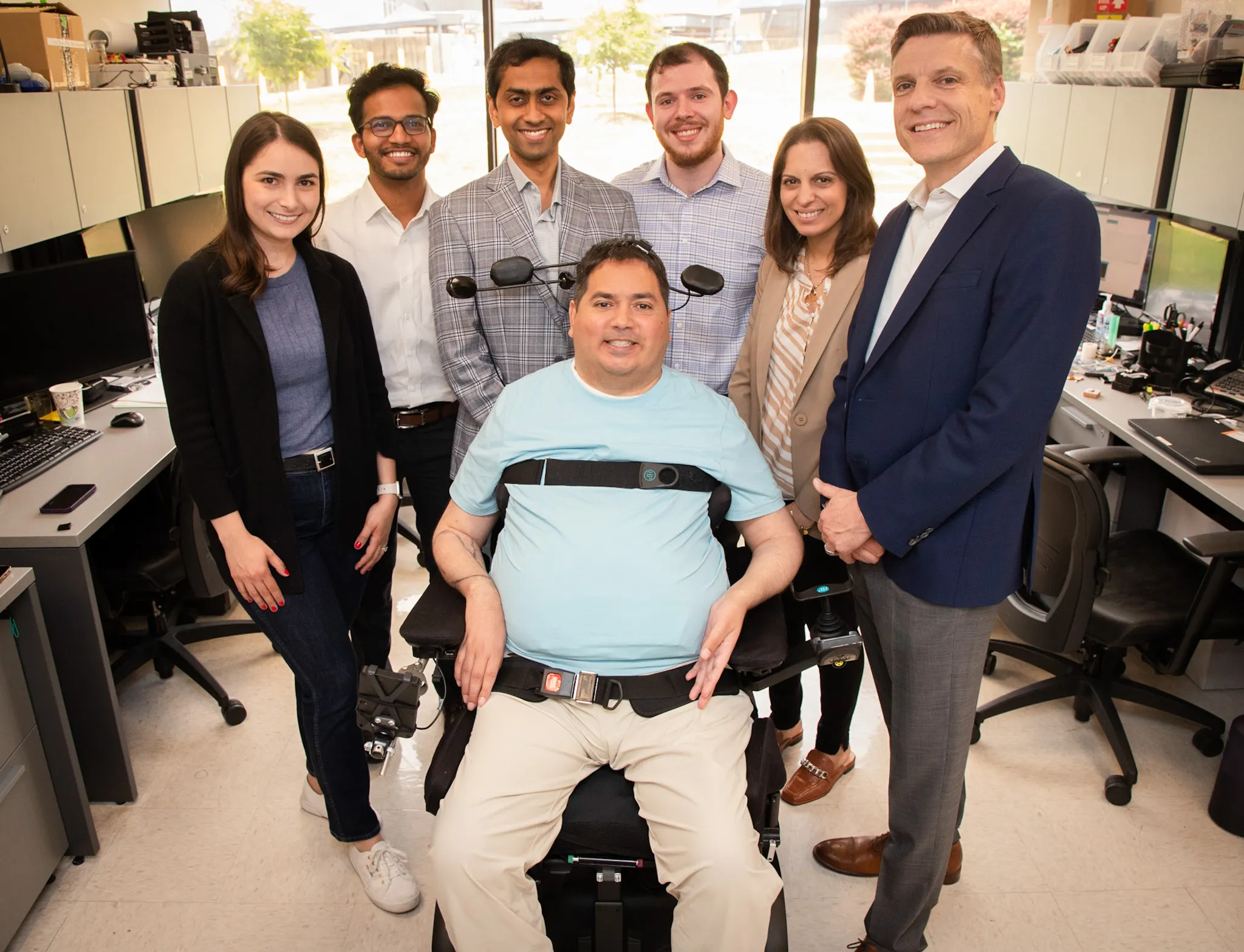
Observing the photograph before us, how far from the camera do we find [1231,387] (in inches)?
124

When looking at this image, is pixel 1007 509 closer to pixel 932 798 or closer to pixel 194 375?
pixel 932 798

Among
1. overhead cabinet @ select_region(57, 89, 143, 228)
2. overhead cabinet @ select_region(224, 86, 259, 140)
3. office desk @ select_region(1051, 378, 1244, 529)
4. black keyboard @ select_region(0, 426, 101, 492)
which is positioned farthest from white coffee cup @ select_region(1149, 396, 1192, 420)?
overhead cabinet @ select_region(224, 86, 259, 140)

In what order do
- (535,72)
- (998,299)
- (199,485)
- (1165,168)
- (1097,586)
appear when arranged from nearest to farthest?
(998,299) < (199,485) < (535,72) < (1097,586) < (1165,168)

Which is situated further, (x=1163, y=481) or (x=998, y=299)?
(x=1163, y=481)

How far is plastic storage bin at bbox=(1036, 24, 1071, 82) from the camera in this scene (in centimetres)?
437

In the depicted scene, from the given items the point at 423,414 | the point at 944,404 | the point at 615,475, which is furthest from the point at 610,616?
the point at 423,414

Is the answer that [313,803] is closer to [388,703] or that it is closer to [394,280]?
[388,703]

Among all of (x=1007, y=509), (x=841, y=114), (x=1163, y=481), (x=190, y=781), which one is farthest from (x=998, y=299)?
(x=841, y=114)

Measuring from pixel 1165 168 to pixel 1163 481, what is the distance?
3.78 ft

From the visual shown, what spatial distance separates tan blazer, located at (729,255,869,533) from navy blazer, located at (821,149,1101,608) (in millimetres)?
216

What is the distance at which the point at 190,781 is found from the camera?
2600 mm

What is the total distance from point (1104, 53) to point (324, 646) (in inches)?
148

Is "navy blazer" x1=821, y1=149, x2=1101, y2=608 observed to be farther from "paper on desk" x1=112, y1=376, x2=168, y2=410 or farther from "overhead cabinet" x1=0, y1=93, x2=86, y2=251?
"paper on desk" x1=112, y1=376, x2=168, y2=410

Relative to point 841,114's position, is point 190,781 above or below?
below
